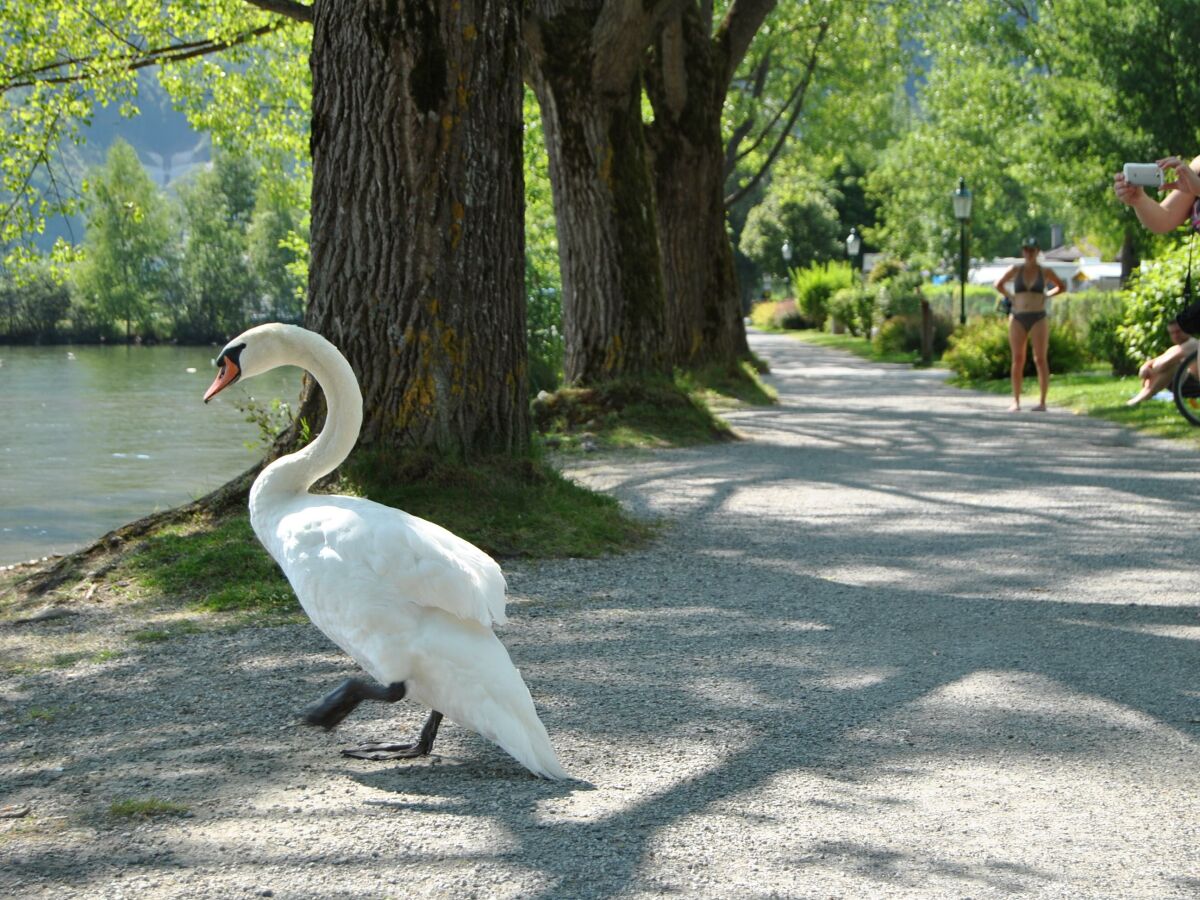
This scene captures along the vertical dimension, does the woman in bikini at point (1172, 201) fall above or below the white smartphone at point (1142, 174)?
below

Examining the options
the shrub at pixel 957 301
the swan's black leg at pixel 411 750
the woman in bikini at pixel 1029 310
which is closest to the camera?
the swan's black leg at pixel 411 750

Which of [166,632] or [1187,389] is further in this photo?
[1187,389]

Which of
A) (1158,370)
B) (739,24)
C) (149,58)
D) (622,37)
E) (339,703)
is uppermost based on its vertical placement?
(739,24)

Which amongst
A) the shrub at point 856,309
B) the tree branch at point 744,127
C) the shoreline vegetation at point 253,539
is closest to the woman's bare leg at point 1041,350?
the shoreline vegetation at point 253,539

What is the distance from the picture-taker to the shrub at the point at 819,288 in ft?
191

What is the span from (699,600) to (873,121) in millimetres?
36339

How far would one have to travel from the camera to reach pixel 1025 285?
1750 centimetres

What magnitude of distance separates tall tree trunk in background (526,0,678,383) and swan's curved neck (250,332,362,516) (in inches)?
362

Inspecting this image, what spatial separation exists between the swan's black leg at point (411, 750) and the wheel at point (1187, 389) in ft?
29.2

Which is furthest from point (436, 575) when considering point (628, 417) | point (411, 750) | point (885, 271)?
point (885, 271)

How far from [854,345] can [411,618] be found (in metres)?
40.9

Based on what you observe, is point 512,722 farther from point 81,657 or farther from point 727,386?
point 727,386

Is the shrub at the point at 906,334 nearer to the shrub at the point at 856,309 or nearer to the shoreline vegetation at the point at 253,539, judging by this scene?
the shrub at the point at 856,309

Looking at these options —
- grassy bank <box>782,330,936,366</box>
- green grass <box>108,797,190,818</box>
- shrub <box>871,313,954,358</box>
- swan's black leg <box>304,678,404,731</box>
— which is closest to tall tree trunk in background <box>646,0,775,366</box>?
grassy bank <box>782,330,936,366</box>
